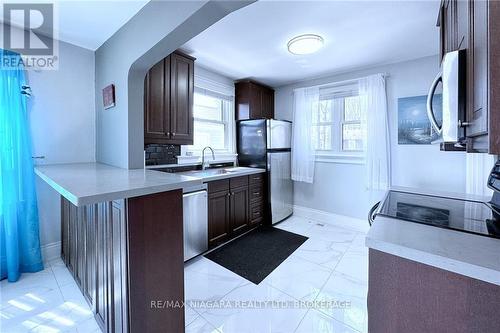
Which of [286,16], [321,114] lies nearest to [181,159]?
[286,16]

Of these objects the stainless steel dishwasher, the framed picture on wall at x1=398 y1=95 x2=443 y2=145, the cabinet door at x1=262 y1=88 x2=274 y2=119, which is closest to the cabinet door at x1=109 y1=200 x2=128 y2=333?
the stainless steel dishwasher

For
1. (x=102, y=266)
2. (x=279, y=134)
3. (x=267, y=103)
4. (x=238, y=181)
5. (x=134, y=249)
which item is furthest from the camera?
(x=267, y=103)

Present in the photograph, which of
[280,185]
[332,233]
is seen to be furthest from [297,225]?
[280,185]

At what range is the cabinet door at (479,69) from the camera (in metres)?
0.62

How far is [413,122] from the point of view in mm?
2854

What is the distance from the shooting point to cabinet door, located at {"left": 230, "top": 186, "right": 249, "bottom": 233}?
291 centimetres

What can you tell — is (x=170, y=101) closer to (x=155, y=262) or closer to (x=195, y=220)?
(x=195, y=220)

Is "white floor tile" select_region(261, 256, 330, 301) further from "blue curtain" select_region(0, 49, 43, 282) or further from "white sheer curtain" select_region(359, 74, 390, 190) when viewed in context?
"blue curtain" select_region(0, 49, 43, 282)

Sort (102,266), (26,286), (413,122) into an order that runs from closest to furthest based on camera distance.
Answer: (102,266), (26,286), (413,122)

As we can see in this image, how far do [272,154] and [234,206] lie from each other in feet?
3.54

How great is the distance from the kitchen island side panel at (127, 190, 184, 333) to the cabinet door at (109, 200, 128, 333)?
40 millimetres

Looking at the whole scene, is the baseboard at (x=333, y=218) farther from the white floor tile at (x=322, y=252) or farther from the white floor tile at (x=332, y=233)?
the white floor tile at (x=322, y=252)

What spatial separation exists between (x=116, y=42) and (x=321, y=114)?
2978 millimetres

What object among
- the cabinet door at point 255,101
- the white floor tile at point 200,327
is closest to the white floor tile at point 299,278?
the white floor tile at point 200,327
